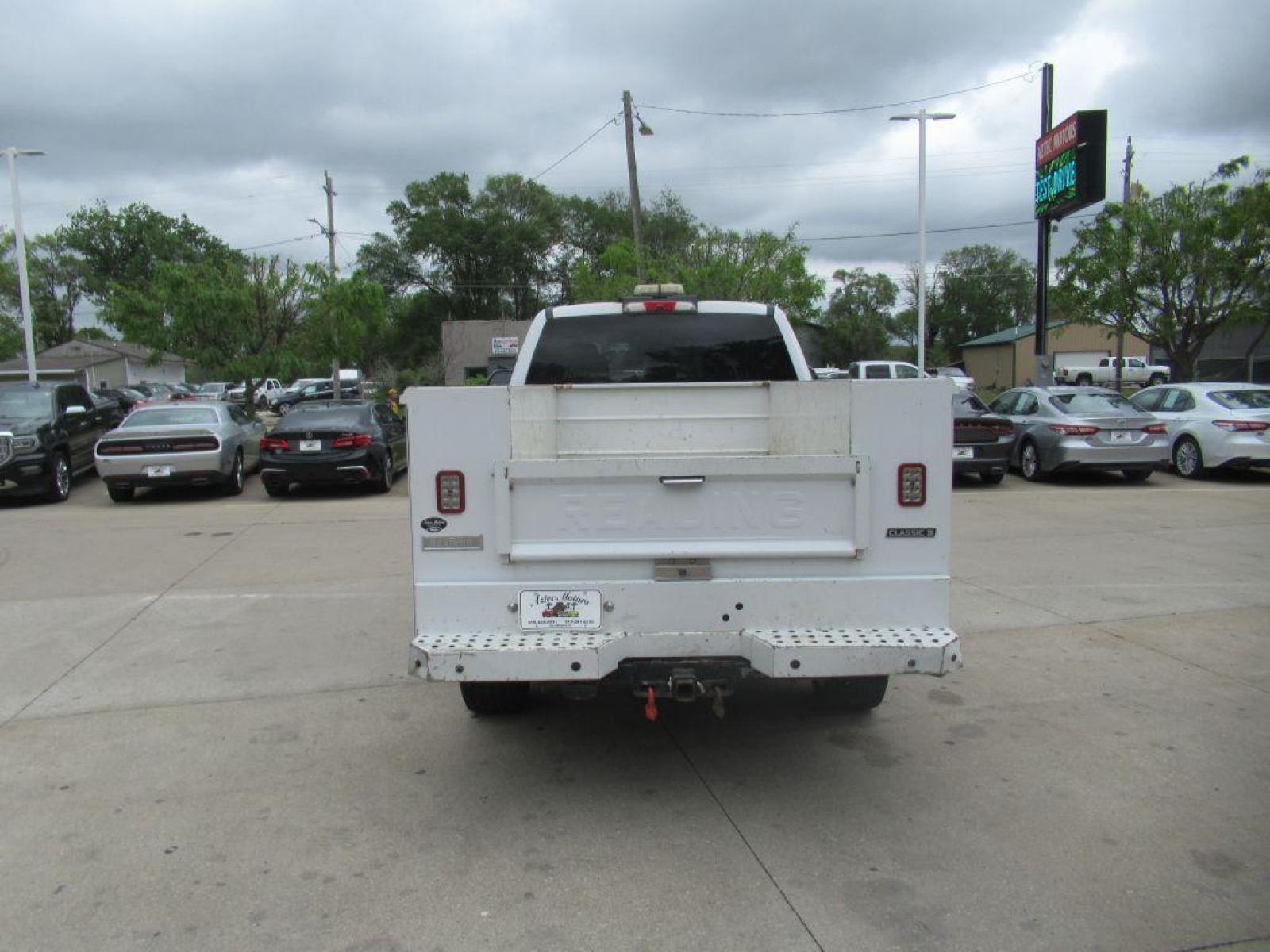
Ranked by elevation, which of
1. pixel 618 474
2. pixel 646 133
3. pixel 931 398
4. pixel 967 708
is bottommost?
pixel 967 708

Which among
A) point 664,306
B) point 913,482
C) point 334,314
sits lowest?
point 913,482

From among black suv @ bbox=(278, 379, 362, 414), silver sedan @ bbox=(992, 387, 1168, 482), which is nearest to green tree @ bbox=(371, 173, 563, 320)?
black suv @ bbox=(278, 379, 362, 414)

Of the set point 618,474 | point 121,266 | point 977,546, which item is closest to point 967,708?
point 618,474

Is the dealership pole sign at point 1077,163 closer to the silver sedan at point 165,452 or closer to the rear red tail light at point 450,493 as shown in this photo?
the silver sedan at point 165,452

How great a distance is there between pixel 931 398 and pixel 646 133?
2545 centimetres

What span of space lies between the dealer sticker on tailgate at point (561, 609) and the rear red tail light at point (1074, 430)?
42.2 feet

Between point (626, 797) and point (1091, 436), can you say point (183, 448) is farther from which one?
point (1091, 436)

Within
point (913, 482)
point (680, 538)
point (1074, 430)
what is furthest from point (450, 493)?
point (1074, 430)

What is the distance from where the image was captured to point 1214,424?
591 inches

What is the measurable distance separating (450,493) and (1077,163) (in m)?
19.8

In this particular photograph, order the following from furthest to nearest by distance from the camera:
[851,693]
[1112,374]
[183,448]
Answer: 1. [1112,374]
2. [183,448]
3. [851,693]

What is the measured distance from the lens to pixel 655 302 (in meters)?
6.08

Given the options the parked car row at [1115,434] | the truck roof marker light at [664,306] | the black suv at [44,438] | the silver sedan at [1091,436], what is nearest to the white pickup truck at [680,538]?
the truck roof marker light at [664,306]

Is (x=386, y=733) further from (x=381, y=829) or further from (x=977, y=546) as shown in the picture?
(x=977, y=546)
